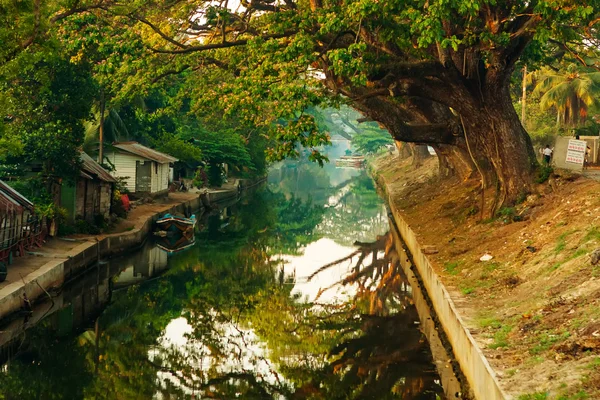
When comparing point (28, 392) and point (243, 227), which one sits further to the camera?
point (243, 227)

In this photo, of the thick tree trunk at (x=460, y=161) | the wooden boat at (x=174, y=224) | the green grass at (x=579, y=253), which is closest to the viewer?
the green grass at (x=579, y=253)

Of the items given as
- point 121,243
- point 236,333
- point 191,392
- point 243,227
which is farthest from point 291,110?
point 243,227

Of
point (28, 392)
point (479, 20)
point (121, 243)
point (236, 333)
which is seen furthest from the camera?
point (121, 243)

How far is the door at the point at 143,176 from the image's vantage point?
39969 mm

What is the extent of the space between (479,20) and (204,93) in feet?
29.5

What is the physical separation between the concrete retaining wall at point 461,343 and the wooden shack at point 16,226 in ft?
39.4

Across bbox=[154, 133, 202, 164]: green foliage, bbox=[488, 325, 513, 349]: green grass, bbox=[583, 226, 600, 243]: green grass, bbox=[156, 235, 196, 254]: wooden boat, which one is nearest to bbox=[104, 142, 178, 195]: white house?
bbox=[154, 133, 202, 164]: green foliage

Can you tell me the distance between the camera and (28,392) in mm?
12938

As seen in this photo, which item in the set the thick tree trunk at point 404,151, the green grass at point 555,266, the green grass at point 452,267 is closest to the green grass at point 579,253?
the green grass at point 555,266

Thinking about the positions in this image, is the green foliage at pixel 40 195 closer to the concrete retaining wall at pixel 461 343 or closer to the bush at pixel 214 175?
the concrete retaining wall at pixel 461 343

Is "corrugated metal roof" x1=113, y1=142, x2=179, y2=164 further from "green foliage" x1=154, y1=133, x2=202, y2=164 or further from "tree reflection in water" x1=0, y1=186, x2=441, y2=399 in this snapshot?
"tree reflection in water" x1=0, y1=186, x2=441, y2=399

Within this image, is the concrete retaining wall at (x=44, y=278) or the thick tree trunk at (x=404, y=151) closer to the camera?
the concrete retaining wall at (x=44, y=278)

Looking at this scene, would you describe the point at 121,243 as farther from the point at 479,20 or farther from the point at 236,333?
the point at 479,20

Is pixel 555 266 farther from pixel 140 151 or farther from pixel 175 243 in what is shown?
pixel 140 151
